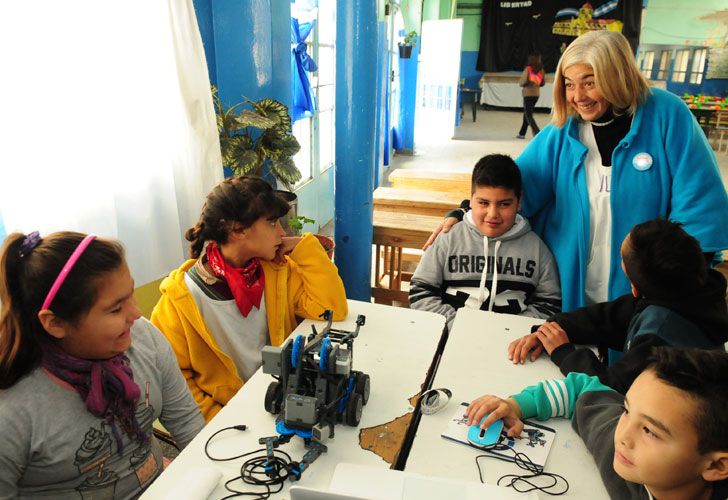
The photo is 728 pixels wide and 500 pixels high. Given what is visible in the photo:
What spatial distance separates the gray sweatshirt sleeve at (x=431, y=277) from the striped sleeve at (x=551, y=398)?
0.76m

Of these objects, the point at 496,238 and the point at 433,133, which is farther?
Answer: the point at 433,133

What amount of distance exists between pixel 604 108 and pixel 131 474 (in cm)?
Answer: 175

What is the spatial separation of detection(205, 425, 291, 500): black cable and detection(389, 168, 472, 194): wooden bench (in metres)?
3.26

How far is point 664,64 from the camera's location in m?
12.1

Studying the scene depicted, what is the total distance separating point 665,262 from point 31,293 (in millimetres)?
1443

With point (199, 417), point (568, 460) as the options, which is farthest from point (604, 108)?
point (199, 417)

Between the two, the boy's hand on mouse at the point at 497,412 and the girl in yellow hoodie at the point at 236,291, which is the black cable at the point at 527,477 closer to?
the boy's hand on mouse at the point at 497,412

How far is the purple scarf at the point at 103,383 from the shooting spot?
109cm

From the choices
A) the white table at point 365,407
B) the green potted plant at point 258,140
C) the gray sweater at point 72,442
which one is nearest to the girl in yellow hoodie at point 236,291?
the white table at point 365,407

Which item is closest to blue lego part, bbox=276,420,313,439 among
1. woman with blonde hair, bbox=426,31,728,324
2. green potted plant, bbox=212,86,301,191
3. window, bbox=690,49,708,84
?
woman with blonde hair, bbox=426,31,728,324

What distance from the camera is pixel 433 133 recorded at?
30.4 feet

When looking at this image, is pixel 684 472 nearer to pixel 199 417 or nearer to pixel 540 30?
pixel 199 417

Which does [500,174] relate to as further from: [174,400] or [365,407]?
[174,400]

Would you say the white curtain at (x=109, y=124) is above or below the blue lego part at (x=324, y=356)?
above
